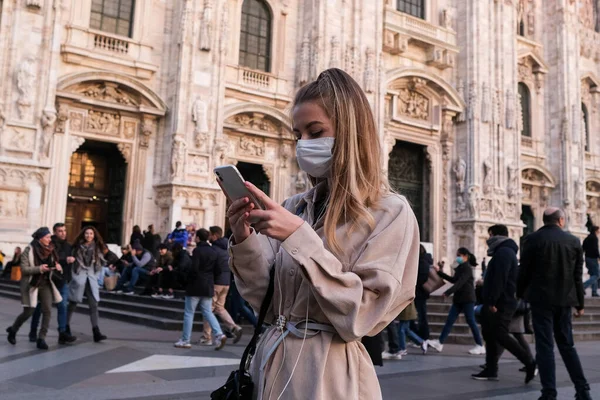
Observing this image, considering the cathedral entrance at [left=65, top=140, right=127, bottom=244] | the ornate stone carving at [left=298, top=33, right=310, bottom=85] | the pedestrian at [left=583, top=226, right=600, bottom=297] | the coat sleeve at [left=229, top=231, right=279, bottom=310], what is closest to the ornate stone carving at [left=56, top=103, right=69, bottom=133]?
the cathedral entrance at [left=65, top=140, right=127, bottom=244]

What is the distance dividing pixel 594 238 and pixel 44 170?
1428 cm

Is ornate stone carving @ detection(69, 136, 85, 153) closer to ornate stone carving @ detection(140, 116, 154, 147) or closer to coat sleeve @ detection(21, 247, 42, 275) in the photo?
ornate stone carving @ detection(140, 116, 154, 147)

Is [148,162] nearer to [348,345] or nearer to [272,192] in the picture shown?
[272,192]

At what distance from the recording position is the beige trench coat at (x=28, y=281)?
761 centimetres

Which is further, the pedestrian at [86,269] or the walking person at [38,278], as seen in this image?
the pedestrian at [86,269]

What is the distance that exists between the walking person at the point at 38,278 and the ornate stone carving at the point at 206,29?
34.7 ft

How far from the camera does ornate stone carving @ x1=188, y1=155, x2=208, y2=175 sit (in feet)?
54.5

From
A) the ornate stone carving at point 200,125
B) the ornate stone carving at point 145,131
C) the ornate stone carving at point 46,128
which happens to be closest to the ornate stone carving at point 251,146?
the ornate stone carving at point 200,125

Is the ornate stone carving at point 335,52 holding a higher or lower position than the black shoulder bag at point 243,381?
higher

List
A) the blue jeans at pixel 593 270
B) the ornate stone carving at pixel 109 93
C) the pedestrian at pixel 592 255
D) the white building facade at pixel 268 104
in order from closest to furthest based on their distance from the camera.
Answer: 1. the pedestrian at pixel 592 255
2. the blue jeans at pixel 593 270
3. the white building facade at pixel 268 104
4. the ornate stone carving at pixel 109 93

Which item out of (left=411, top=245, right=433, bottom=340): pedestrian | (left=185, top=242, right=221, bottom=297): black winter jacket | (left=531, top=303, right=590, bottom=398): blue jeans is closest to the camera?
(left=531, top=303, right=590, bottom=398): blue jeans

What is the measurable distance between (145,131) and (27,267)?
9.74m

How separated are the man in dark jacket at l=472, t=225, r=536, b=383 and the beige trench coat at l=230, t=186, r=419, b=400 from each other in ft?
17.4

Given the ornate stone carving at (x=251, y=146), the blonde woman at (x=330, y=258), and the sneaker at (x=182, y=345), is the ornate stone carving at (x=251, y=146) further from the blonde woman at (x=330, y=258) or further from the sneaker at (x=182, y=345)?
the blonde woman at (x=330, y=258)
